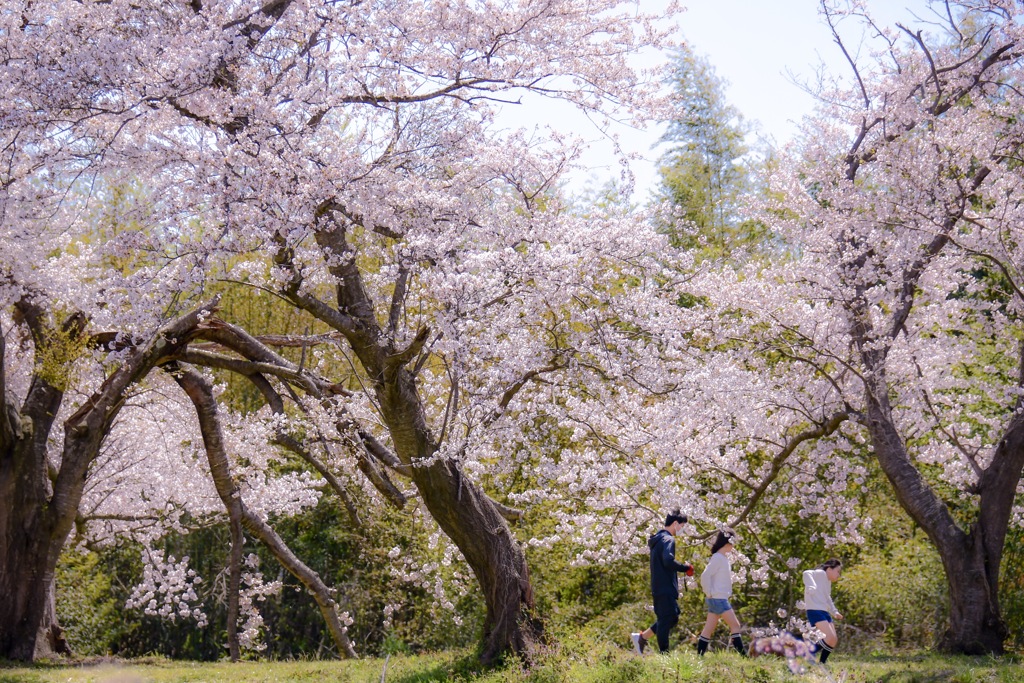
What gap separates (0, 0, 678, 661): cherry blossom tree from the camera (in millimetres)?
6793

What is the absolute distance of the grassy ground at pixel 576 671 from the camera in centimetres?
654

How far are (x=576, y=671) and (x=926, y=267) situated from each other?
17.7ft

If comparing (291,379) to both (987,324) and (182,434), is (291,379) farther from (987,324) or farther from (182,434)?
(987,324)

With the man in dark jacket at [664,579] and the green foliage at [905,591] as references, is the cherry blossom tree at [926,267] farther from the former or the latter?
the man in dark jacket at [664,579]

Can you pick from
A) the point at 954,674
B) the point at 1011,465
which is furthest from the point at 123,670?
the point at 1011,465

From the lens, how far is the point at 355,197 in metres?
7.32

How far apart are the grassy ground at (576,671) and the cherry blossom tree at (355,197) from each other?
709mm

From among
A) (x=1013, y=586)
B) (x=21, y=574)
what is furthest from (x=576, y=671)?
(x=1013, y=586)

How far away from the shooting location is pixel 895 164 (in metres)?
9.51

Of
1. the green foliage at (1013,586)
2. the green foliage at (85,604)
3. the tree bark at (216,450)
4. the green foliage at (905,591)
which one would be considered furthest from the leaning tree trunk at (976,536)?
the green foliage at (85,604)

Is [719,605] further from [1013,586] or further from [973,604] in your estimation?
[1013,586]

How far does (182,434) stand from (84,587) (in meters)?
4.00

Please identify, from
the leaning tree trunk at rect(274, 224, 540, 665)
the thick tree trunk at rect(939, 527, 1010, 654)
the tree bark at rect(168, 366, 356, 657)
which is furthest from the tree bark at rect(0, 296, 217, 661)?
the thick tree trunk at rect(939, 527, 1010, 654)

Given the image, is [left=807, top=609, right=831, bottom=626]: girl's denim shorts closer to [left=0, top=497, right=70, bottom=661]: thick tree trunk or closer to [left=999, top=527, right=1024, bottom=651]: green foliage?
[left=999, top=527, right=1024, bottom=651]: green foliage
